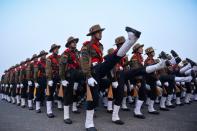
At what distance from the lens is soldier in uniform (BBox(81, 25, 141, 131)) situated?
16.1ft

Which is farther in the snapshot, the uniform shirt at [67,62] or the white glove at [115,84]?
the uniform shirt at [67,62]

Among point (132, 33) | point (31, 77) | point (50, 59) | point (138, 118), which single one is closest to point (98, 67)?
point (132, 33)

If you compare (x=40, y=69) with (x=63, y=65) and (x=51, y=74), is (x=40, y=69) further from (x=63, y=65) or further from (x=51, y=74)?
(x=63, y=65)

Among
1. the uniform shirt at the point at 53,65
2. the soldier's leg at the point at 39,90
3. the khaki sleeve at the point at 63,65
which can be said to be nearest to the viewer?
the khaki sleeve at the point at 63,65

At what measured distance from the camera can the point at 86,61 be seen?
516 cm

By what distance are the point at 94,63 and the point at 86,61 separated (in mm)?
337

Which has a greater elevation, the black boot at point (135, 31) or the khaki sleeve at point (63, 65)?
the black boot at point (135, 31)

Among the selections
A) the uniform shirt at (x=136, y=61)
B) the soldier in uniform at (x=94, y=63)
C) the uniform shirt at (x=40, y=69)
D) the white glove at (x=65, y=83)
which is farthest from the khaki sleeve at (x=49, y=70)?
the uniform shirt at (x=136, y=61)

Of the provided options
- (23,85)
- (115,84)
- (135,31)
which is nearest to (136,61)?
(115,84)

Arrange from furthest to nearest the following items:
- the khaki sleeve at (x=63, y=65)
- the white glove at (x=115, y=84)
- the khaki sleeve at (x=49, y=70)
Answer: the khaki sleeve at (x=49, y=70) → the khaki sleeve at (x=63, y=65) → the white glove at (x=115, y=84)

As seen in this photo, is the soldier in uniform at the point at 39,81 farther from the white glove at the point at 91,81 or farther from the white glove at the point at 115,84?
the white glove at the point at 91,81

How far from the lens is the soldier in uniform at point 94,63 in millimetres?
4906

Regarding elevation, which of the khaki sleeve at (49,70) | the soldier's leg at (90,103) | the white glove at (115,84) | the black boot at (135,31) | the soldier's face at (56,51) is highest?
the soldier's face at (56,51)

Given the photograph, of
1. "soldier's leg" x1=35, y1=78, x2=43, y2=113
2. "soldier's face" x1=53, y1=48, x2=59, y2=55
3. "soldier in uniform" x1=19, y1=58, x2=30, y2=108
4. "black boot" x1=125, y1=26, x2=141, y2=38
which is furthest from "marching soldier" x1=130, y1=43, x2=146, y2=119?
"soldier in uniform" x1=19, y1=58, x2=30, y2=108
